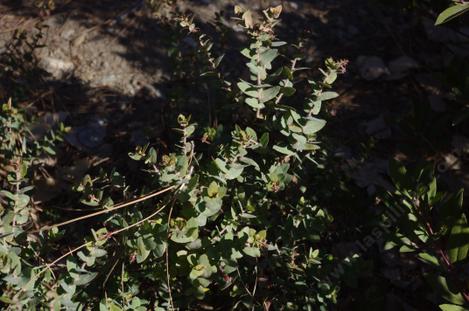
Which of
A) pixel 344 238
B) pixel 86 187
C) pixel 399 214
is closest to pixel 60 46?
pixel 86 187

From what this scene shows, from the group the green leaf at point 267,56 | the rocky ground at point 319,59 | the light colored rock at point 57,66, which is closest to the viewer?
the green leaf at point 267,56

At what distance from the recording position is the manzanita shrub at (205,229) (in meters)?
1.71

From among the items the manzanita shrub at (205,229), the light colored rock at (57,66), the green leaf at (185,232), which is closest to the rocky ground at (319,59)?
the light colored rock at (57,66)

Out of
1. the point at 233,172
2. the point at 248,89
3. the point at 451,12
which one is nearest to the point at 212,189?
the point at 233,172

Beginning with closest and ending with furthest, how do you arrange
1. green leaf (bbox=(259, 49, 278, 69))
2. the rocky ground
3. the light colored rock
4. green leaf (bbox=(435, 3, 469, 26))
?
green leaf (bbox=(435, 3, 469, 26)), green leaf (bbox=(259, 49, 278, 69)), the rocky ground, the light colored rock

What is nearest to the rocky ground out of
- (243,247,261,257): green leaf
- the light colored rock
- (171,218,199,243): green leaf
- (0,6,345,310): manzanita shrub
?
the light colored rock

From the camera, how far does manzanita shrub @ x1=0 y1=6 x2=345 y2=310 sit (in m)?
1.71

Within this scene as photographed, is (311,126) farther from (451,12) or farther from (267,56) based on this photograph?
(451,12)

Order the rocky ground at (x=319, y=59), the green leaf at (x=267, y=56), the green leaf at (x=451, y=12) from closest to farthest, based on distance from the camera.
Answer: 1. the green leaf at (x=451, y=12)
2. the green leaf at (x=267, y=56)
3. the rocky ground at (x=319, y=59)

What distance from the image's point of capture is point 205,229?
203 centimetres

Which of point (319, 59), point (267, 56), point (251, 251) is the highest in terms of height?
point (267, 56)

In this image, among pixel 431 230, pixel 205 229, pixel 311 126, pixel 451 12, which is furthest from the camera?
pixel 205 229

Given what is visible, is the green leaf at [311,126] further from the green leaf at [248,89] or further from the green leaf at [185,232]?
the green leaf at [185,232]

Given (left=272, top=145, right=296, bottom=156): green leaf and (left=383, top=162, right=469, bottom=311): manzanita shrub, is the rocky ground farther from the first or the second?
(left=272, top=145, right=296, bottom=156): green leaf
